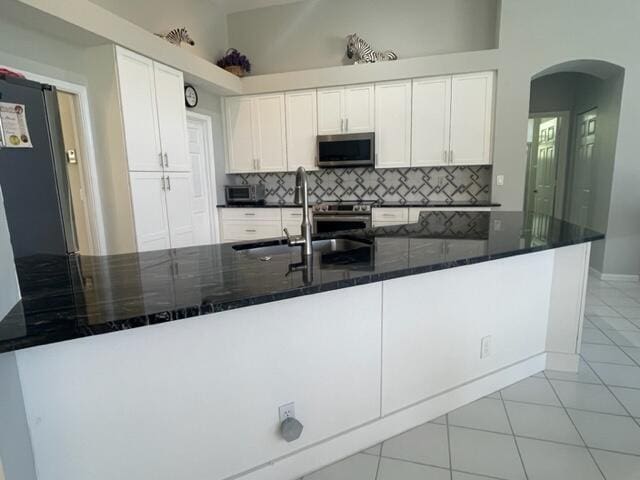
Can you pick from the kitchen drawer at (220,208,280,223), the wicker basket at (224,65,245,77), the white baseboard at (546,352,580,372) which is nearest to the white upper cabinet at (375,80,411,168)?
the kitchen drawer at (220,208,280,223)

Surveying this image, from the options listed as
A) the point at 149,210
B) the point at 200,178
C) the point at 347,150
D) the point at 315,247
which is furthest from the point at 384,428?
the point at 200,178

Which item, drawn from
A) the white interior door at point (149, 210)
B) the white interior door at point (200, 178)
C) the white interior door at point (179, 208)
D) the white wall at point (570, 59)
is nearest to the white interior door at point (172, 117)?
the white interior door at point (179, 208)

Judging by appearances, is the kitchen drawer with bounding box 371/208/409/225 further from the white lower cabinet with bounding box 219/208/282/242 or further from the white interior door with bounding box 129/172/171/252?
the white interior door with bounding box 129/172/171/252

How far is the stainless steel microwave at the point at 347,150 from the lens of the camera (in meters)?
4.44

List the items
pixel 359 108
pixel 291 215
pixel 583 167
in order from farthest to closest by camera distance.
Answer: pixel 583 167
pixel 291 215
pixel 359 108

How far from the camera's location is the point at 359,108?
4.46 m

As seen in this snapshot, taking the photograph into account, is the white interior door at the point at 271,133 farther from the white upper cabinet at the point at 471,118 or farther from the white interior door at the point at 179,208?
the white upper cabinet at the point at 471,118

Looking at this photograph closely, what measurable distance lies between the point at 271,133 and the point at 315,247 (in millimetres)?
3134

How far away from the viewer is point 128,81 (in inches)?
120

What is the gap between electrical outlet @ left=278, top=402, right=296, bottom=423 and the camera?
1.40 meters

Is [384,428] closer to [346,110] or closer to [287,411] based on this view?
[287,411]

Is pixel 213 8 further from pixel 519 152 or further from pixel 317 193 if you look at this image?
pixel 519 152

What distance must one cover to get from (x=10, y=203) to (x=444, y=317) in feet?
7.47

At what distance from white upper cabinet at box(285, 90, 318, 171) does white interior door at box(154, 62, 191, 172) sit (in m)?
1.42
